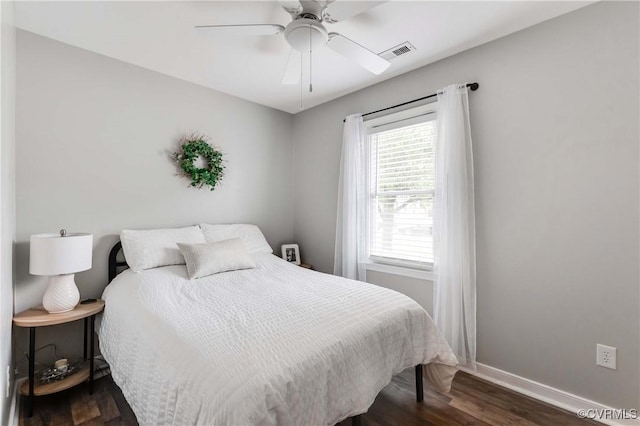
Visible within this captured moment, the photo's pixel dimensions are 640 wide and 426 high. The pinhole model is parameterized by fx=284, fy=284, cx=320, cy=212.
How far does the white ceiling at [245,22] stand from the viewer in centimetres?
188

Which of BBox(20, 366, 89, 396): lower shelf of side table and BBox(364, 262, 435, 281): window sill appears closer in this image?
BBox(20, 366, 89, 396): lower shelf of side table

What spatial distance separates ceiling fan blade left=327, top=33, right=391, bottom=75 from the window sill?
1.79 m

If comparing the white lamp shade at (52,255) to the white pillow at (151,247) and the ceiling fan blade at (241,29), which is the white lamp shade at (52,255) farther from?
the ceiling fan blade at (241,29)

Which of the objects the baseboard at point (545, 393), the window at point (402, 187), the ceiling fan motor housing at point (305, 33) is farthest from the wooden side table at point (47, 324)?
the baseboard at point (545, 393)

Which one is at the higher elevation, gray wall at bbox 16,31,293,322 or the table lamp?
gray wall at bbox 16,31,293,322

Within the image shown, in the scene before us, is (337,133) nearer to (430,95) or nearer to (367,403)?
(430,95)

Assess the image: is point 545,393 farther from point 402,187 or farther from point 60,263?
point 60,263

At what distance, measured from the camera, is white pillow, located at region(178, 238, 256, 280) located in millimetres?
2311

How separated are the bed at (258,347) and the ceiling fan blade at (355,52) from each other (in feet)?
5.33

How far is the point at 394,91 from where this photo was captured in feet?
9.42

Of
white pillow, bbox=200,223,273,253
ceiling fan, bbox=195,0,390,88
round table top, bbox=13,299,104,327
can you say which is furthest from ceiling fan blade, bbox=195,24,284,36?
round table top, bbox=13,299,104,327

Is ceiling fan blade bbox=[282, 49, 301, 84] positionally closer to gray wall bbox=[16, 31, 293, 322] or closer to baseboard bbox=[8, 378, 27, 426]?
gray wall bbox=[16, 31, 293, 322]

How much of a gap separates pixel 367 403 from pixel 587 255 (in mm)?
1717

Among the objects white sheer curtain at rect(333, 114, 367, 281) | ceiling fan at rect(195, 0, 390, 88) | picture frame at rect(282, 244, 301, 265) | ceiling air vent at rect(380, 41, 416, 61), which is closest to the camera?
ceiling fan at rect(195, 0, 390, 88)
